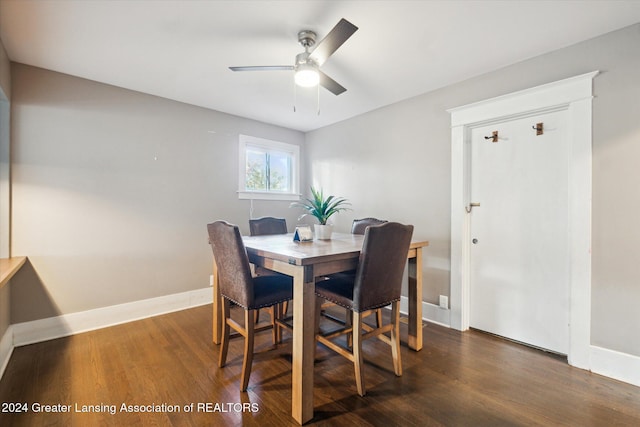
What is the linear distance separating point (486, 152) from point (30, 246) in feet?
13.9

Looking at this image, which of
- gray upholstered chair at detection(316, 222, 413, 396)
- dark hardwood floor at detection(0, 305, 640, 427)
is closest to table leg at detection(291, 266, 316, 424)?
dark hardwood floor at detection(0, 305, 640, 427)

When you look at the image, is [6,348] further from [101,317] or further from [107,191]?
[107,191]

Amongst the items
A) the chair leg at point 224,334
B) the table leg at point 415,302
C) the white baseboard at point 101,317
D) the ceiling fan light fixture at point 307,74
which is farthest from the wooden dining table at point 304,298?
the white baseboard at point 101,317

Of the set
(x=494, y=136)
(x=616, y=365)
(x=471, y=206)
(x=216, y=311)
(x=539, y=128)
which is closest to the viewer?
(x=616, y=365)

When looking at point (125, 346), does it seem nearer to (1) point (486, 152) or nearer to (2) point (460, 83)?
(1) point (486, 152)

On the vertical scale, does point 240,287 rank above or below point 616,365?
above

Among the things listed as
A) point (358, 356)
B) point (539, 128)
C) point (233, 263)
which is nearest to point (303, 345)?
point (358, 356)

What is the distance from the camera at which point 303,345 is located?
Result: 1.55 meters

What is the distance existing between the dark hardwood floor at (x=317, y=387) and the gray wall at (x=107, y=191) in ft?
1.94

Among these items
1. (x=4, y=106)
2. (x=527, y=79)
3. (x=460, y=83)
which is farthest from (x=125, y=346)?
(x=527, y=79)

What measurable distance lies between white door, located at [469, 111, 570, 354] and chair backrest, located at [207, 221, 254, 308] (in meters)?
2.19

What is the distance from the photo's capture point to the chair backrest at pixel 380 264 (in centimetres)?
175

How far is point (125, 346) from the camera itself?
7.74 feet

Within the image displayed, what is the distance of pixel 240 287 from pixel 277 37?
1804 mm
